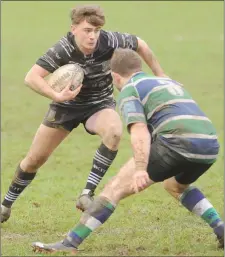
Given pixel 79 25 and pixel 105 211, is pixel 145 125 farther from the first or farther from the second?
pixel 79 25

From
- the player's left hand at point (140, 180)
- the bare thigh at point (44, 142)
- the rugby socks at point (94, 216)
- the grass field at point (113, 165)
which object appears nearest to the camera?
the player's left hand at point (140, 180)

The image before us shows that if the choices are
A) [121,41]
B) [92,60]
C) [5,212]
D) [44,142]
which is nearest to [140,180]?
[44,142]

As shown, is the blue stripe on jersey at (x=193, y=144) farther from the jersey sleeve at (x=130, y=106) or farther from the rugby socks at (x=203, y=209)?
the rugby socks at (x=203, y=209)

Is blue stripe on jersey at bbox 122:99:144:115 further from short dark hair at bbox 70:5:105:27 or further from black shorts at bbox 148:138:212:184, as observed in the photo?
short dark hair at bbox 70:5:105:27

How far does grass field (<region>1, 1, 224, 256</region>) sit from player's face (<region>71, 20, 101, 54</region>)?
2100 millimetres

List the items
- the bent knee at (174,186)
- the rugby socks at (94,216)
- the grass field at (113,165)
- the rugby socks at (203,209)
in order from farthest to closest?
the grass field at (113,165), the bent knee at (174,186), the rugby socks at (203,209), the rugby socks at (94,216)

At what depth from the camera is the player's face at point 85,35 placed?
8.70 m

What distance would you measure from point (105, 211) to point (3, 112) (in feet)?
41.1

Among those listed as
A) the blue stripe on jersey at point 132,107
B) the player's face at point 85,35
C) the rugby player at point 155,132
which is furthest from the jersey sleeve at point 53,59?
the blue stripe on jersey at point 132,107

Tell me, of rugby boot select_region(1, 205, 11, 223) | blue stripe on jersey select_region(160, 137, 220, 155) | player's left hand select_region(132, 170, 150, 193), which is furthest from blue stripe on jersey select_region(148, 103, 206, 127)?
rugby boot select_region(1, 205, 11, 223)

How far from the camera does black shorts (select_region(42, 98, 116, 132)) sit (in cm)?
904

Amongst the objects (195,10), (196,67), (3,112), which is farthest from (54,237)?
(195,10)

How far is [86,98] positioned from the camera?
9148 mm

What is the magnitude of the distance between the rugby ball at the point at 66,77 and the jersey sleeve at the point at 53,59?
0.23ft
